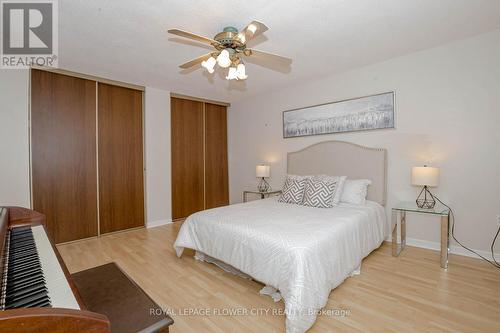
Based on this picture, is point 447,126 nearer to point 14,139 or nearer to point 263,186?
point 263,186

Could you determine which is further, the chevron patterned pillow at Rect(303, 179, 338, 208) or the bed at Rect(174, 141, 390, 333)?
the chevron patterned pillow at Rect(303, 179, 338, 208)

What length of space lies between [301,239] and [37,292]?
1.55 m

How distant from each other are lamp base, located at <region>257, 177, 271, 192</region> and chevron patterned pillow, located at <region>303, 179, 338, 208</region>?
164cm

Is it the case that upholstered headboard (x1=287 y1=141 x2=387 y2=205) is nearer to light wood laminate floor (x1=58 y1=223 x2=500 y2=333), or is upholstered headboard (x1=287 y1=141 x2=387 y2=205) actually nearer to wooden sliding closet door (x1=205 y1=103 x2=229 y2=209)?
light wood laminate floor (x1=58 y1=223 x2=500 y2=333)

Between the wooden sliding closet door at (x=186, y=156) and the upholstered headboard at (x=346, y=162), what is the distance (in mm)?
1961

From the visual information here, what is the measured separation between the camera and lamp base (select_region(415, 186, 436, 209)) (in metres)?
2.88

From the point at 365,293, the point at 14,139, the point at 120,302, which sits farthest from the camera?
the point at 14,139

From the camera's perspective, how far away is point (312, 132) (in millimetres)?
3984

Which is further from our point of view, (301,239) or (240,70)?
(240,70)

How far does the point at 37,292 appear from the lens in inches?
29.0

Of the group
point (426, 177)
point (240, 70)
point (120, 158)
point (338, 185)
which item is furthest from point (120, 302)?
point (120, 158)

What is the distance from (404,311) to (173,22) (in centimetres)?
307

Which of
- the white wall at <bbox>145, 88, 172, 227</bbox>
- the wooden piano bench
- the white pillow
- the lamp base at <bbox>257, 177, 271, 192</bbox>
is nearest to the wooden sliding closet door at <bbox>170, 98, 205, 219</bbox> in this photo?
the white wall at <bbox>145, 88, 172, 227</bbox>
